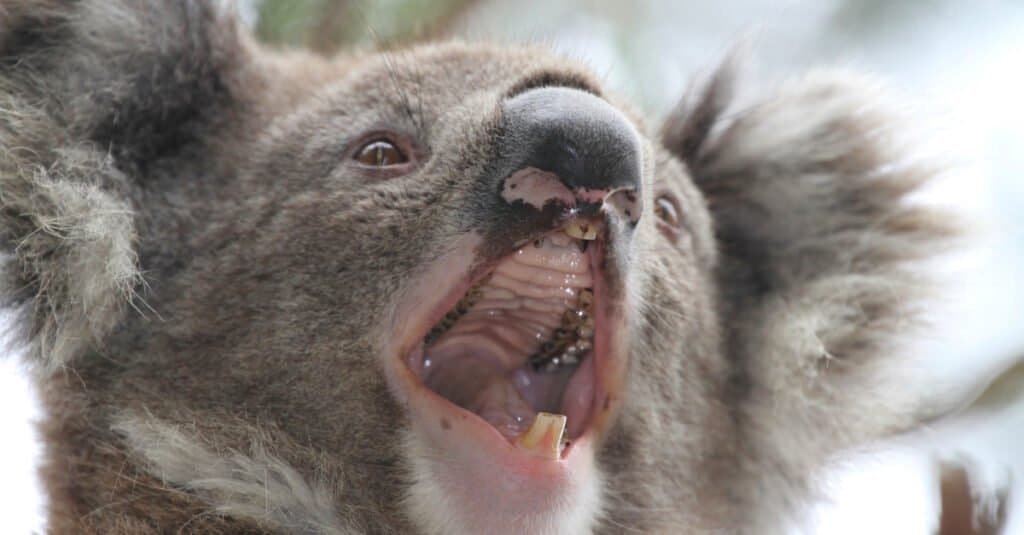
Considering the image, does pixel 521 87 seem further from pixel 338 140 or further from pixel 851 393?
pixel 851 393

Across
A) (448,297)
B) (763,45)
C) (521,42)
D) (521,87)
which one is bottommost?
(448,297)

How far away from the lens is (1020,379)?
2.64 metres

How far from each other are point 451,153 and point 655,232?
0.64m

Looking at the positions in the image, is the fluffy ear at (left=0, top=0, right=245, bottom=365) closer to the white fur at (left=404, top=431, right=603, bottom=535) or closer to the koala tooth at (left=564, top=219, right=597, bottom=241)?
the white fur at (left=404, top=431, right=603, bottom=535)

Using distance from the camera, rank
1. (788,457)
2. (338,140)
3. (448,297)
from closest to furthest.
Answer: (448,297), (338,140), (788,457)

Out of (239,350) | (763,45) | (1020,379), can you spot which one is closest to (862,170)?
(763,45)

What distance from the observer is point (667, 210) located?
3.21m

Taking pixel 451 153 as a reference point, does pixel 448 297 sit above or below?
below

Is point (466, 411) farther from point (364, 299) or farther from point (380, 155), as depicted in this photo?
point (380, 155)

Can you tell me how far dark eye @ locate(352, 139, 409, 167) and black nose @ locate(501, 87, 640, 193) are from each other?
1.42ft

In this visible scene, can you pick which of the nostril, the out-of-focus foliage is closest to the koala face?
the nostril

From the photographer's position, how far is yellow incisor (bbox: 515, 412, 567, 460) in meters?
2.44

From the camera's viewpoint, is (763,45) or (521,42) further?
(763,45)

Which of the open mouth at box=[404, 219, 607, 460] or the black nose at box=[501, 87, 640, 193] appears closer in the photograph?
the black nose at box=[501, 87, 640, 193]
